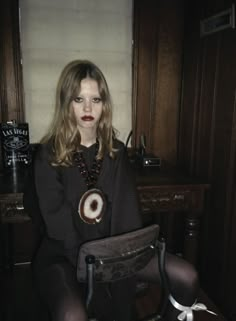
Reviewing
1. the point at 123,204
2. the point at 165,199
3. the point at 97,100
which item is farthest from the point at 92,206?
the point at 165,199

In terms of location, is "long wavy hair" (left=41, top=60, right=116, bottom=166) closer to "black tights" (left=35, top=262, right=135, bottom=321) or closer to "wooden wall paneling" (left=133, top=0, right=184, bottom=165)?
"black tights" (left=35, top=262, right=135, bottom=321)

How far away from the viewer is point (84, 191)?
1375 mm

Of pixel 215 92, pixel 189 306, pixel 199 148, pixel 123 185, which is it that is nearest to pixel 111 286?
pixel 189 306

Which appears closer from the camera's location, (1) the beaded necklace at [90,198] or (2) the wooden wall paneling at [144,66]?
(1) the beaded necklace at [90,198]

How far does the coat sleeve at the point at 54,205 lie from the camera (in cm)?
132

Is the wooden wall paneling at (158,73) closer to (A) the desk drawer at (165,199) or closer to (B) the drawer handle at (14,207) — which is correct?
(A) the desk drawer at (165,199)

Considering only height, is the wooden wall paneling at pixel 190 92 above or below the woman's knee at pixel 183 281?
above

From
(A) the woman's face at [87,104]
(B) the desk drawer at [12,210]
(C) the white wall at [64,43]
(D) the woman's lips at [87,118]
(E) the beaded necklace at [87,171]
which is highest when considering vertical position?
(C) the white wall at [64,43]

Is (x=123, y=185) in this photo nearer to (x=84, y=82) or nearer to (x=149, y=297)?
(x=84, y=82)

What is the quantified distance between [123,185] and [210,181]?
0.75 meters

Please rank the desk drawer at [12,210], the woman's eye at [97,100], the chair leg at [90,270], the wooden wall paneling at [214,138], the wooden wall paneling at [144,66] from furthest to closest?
1. the wooden wall paneling at [144,66]
2. the wooden wall paneling at [214,138]
3. the desk drawer at [12,210]
4. the woman's eye at [97,100]
5. the chair leg at [90,270]

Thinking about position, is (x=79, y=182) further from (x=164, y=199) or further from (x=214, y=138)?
(x=214, y=138)

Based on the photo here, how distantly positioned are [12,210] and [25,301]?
677 mm

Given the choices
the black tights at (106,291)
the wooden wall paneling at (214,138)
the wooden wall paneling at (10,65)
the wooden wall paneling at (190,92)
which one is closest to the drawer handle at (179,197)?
the wooden wall paneling at (214,138)
